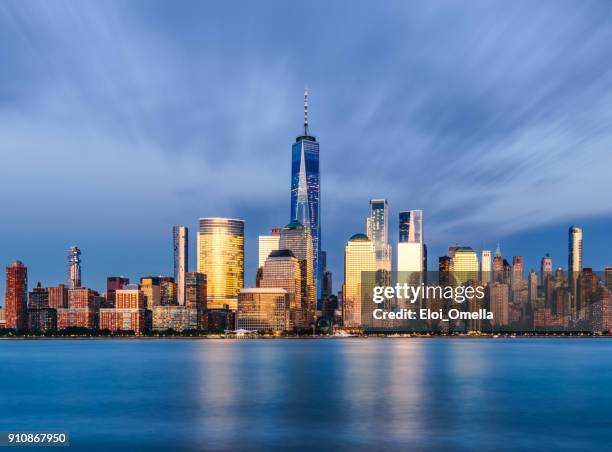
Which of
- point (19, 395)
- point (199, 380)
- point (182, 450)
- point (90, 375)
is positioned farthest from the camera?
point (90, 375)

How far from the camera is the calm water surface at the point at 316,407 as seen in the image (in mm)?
47250

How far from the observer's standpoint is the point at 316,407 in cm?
6278

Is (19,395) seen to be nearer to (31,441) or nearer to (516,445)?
(31,441)

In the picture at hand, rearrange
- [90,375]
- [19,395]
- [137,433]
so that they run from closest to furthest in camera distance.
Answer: [137,433] → [19,395] → [90,375]

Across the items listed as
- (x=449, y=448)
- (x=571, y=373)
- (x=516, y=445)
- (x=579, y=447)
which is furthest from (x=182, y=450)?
(x=571, y=373)

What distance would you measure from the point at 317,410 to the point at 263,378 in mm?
30503

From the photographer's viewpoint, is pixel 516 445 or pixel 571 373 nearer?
pixel 516 445

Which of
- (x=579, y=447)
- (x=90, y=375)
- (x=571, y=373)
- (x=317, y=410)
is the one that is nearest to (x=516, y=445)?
(x=579, y=447)

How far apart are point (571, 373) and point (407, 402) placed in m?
46.3

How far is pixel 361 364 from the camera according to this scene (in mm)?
118875

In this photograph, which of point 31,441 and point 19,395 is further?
point 19,395

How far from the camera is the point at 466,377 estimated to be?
9225cm

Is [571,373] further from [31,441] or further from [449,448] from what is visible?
[31,441]

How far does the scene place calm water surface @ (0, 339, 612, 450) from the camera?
47.2 metres
